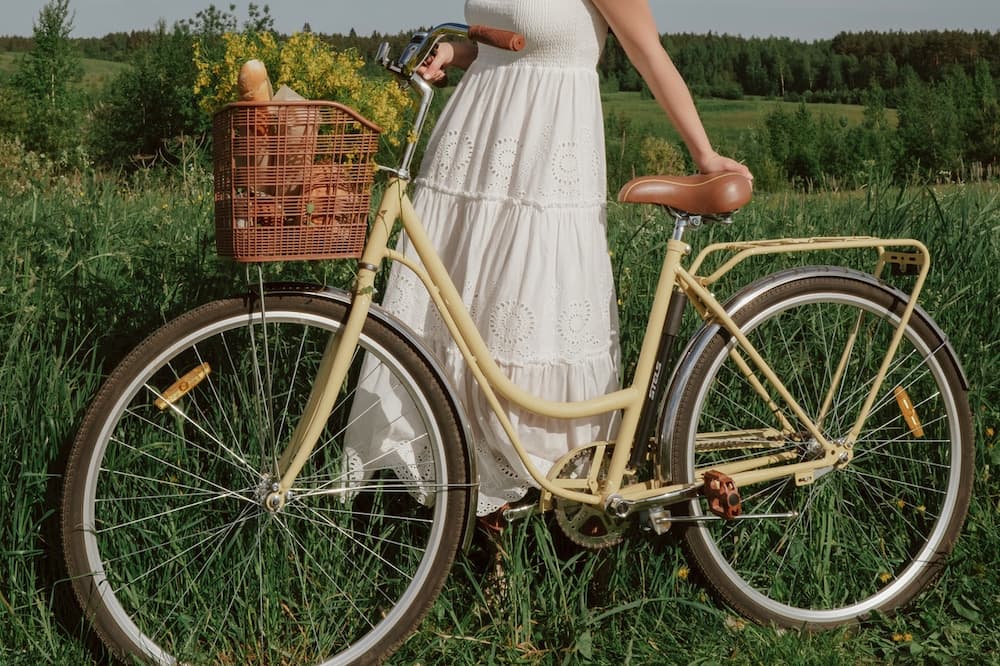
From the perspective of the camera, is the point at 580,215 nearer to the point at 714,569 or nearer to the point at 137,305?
the point at 714,569

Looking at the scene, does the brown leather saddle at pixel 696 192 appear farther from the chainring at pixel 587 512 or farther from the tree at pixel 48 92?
the tree at pixel 48 92

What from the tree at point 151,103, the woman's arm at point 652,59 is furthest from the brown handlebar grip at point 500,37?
the tree at point 151,103

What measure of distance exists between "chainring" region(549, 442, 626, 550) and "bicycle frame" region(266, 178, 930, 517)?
4cm

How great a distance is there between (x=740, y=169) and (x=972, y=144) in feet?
222

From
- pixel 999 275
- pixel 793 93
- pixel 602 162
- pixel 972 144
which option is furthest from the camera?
pixel 793 93

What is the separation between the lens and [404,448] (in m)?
2.50

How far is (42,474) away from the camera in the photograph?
2.41m

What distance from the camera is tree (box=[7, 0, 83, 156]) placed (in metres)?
33.6

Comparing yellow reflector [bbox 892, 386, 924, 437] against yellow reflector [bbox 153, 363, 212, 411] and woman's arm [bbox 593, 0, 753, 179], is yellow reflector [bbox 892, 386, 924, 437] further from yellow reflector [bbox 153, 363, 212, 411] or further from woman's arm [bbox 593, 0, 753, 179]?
yellow reflector [bbox 153, 363, 212, 411]

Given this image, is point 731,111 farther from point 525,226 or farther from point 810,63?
point 525,226

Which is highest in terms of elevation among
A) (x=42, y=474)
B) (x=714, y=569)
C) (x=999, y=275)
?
(x=999, y=275)

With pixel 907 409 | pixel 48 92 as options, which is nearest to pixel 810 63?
pixel 48 92

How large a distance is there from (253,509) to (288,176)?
3.30ft

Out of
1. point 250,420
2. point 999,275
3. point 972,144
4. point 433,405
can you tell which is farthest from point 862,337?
point 972,144
